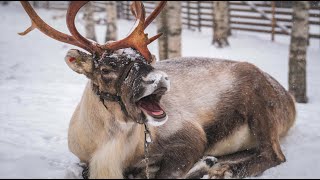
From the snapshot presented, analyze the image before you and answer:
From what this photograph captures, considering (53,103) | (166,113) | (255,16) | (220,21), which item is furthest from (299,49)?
(255,16)

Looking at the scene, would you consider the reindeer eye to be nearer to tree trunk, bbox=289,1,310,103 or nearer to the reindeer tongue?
the reindeer tongue

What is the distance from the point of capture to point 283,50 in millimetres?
11617

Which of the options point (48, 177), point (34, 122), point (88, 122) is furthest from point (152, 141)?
point (34, 122)

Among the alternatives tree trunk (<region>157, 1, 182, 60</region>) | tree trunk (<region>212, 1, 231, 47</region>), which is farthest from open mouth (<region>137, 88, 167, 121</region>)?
tree trunk (<region>212, 1, 231, 47</region>)

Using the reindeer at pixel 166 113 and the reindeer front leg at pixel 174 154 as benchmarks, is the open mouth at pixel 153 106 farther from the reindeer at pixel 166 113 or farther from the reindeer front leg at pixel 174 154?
the reindeer front leg at pixel 174 154

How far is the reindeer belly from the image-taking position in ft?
12.3

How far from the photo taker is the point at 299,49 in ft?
20.1

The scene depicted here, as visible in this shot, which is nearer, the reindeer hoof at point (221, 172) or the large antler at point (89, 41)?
the large antler at point (89, 41)

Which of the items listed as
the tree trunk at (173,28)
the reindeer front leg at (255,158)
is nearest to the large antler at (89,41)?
the reindeer front leg at (255,158)

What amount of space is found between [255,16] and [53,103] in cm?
1235

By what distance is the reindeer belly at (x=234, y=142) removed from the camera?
148 inches

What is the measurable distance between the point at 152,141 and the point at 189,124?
0.44 meters

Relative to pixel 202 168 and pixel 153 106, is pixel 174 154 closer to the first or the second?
pixel 202 168

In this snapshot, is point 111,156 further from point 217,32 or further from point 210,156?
point 217,32
